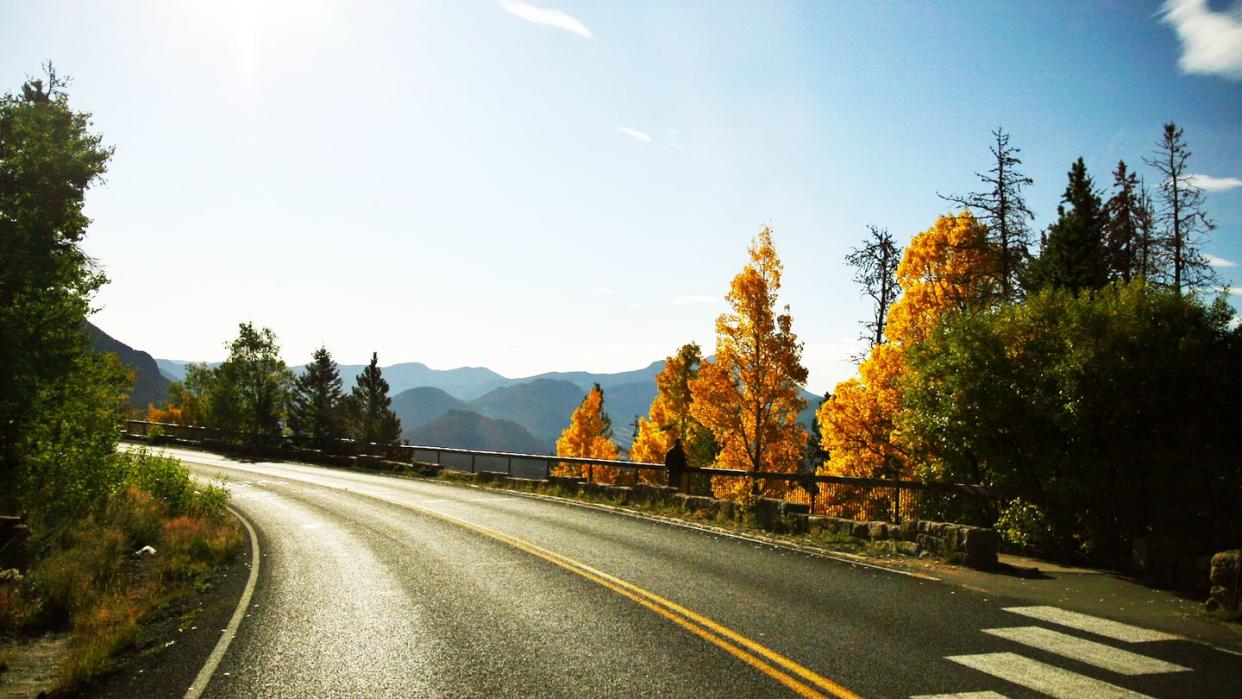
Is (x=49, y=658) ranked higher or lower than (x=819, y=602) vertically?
lower

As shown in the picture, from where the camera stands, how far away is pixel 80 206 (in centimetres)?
1719

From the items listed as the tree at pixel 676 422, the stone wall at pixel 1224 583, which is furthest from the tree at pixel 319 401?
the stone wall at pixel 1224 583

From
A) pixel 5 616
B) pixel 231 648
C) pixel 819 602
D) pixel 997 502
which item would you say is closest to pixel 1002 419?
pixel 997 502

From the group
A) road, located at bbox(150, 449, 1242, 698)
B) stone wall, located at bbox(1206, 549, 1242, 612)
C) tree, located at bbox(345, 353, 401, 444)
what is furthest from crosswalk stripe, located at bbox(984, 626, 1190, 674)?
tree, located at bbox(345, 353, 401, 444)

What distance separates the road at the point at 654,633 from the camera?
5914 mm

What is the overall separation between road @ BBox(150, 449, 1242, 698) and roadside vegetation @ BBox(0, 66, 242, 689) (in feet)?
5.42

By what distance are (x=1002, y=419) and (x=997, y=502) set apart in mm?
1569

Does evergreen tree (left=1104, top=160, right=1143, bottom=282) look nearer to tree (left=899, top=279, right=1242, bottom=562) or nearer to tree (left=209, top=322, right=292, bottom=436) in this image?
tree (left=899, top=279, right=1242, bottom=562)

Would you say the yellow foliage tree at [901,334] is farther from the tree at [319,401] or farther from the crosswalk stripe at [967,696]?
the tree at [319,401]

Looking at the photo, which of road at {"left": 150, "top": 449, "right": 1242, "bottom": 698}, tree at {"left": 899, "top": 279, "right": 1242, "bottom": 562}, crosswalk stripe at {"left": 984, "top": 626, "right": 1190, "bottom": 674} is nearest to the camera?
road at {"left": 150, "top": 449, "right": 1242, "bottom": 698}

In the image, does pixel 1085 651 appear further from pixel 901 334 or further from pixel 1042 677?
pixel 901 334

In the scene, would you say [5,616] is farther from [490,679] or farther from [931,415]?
[931,415]

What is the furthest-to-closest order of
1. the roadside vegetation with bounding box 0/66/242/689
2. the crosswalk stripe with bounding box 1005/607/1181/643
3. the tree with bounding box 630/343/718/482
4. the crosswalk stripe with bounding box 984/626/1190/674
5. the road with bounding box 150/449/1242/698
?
the tree with bounding box 630/343/718/482 < the roadside vegetation with bounding box 0/66/242/689 < the crosswalk stripe with bounding box 1005/607/1181/643 < the crosswalk stripe with bounding box 984/626/1190/674 < the road with bounding box 150/449/1242/698

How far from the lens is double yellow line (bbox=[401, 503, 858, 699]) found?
5.70 meters
